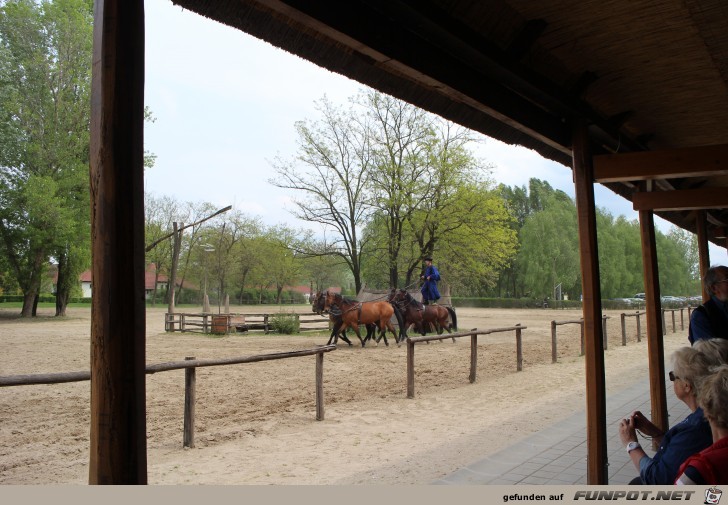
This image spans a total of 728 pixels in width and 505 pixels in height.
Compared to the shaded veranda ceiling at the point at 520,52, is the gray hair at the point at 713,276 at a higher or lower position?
lower

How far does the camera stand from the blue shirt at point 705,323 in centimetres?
283

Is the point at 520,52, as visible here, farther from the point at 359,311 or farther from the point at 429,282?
the point at 429,282

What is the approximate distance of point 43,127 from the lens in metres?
21.8

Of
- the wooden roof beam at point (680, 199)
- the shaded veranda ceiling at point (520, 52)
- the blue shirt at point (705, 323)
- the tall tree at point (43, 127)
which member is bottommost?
the blue shirt at point (705, 323)

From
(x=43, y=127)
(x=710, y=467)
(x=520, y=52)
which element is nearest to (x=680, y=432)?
(x=710, y=467)

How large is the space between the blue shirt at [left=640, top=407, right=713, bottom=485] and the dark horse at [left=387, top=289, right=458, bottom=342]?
40.6ft

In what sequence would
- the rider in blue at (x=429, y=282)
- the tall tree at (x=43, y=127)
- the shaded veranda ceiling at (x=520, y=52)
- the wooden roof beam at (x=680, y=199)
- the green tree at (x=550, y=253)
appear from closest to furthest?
the shaded veranda ceiling at (x=520, y=52) < the wooden roof beam at (x=680, y=199) < the rider in blue at (x=429, y=282) < the tall tree at (x=43, y=127) < the green tree at (x=550, y=253)

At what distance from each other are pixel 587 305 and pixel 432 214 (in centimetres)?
1708

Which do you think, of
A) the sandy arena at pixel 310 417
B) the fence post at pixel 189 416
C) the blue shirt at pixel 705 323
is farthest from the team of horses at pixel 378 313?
the blue shirt at pixel 705 323

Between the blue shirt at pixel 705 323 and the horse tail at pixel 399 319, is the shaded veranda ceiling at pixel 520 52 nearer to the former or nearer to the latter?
the blue shirt at pixel 705 323

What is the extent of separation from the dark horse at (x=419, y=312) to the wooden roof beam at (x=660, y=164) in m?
11.0

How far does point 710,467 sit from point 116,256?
1596mm

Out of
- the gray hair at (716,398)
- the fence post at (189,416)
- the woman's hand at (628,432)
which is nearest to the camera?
the gray hair at (716,398)

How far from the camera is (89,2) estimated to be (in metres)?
23.0
